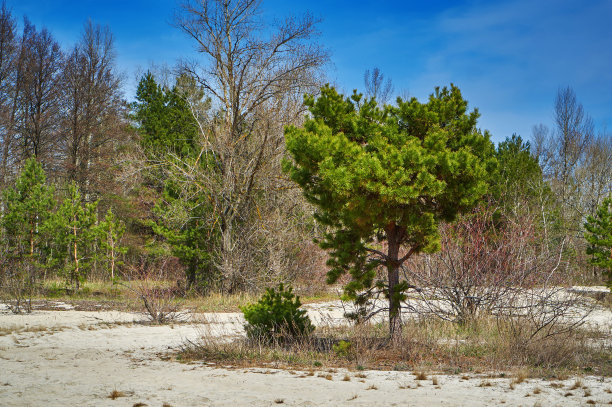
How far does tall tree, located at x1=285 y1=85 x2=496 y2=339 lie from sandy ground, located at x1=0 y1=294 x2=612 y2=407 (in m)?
2.39

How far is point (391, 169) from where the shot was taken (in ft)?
27.8

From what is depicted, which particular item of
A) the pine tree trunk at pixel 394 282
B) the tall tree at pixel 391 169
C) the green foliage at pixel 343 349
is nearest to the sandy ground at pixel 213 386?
the green foliage at pixel 343 349

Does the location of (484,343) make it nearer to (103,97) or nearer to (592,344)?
(592,344)

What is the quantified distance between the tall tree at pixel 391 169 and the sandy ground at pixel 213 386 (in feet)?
7.84

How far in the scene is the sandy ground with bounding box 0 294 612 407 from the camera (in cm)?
639

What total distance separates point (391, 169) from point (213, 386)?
4210 millimetres

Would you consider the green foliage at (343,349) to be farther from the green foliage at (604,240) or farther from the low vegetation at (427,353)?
the green foliage at (604,240)

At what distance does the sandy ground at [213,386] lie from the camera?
21.0 feet

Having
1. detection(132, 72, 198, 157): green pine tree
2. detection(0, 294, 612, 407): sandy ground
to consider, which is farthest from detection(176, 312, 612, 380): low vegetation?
detection(132, 72, 198, 157): green pine tree

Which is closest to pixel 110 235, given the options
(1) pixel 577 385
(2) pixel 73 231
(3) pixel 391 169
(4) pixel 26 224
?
(2) pixel 73 231

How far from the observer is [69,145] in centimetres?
2939

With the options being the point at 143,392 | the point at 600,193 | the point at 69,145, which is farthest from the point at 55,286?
the point at 600,193

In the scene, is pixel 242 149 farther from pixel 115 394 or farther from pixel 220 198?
pixel 115 394

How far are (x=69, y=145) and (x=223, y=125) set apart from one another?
45.0ft
